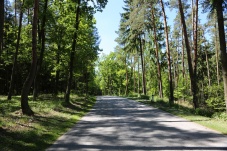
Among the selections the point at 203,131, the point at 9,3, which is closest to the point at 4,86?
the point at 9,3

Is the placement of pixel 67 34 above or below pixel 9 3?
below

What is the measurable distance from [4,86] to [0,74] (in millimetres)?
3244

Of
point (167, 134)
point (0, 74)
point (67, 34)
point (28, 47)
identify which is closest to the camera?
point (167, 134)

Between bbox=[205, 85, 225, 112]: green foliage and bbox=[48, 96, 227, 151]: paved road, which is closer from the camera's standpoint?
bbox=[48, 96, 227, 151]: paved road

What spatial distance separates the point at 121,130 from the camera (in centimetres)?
1088

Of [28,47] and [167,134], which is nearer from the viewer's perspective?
[167,134]

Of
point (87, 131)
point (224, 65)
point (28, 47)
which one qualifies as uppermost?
point (28, 47)

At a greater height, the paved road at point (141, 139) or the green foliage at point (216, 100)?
the green foliage at point (216, 100)

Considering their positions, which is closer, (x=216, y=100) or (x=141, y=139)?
(x=141, y=139)

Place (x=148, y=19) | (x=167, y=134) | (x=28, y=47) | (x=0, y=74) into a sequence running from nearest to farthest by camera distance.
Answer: (x=167, y=134)
(x=28, y=47)
(x=148, y=19)
(x=0, y=74)

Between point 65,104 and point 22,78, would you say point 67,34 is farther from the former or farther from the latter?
point 22,78

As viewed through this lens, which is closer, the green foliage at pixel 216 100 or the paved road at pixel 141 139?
the paved road at pixel 141 139

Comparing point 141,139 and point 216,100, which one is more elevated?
point 216,100

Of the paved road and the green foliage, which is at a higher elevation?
the green foliage
